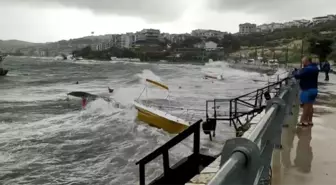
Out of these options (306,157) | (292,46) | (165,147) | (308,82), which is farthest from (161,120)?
(292,46)

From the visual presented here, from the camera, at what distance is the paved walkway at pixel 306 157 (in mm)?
5492

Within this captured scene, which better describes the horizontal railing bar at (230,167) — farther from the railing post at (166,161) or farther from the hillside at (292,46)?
the hillside at (292,46)

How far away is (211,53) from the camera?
186625 mm

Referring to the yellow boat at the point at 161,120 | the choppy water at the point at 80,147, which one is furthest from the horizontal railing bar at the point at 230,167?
the yellow boat at the point at 161,120

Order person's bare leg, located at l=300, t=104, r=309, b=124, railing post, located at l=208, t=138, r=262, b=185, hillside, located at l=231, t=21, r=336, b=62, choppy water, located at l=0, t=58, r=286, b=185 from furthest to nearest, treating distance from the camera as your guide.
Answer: hillside, located at l=231, t=21, r=336, b=62 < choppy water, located at l=0, t=58, r=286, b=185 < person's bare leg, located at l=300, t=104, r=309, b=124 < railing post, located at l=208, t=138, r=262, b=185

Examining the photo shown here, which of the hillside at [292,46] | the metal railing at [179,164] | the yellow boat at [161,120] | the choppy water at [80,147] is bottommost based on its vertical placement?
the choppy water at [80,147]

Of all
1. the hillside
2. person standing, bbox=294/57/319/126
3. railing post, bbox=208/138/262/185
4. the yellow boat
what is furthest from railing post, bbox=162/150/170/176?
the hillside

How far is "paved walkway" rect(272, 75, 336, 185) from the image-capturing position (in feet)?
18.0

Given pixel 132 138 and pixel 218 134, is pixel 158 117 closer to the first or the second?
pixel 132 138

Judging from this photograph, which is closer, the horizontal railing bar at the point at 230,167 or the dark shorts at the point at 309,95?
the horizontal railing bar at the point at 230,167

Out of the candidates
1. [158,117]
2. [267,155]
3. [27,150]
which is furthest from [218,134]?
[267,155]

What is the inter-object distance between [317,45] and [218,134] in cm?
5265

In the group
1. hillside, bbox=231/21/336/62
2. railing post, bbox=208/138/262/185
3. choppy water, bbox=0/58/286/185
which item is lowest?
choppy water, bbox=0/58/286/185

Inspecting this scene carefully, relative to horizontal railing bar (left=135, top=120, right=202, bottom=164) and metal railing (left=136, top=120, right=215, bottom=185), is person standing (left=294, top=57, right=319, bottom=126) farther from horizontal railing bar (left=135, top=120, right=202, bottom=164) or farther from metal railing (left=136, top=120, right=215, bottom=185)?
horizontal railing bar (left=135, top=120, right=202, bottom=164)
